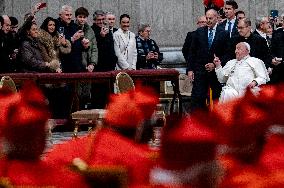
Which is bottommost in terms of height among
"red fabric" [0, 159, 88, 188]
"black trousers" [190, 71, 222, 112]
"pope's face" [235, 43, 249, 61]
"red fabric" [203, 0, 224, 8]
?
"black trousers" [190, 71, 222, 112]

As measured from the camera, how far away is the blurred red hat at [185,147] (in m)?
1.28

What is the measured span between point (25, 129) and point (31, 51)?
10566 mm

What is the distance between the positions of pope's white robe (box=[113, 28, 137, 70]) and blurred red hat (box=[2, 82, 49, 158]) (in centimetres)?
1162

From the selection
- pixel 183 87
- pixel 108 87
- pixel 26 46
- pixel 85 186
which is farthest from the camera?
pixel 183 87

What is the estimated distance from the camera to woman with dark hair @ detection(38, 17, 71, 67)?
12.0 meters

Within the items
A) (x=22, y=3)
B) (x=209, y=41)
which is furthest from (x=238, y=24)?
(x=22, y=3)

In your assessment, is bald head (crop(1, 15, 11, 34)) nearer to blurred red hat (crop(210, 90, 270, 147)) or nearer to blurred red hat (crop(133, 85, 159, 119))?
blurred red hat (crop(133, 85, 159, 119))

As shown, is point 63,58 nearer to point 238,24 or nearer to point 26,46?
point 26,46

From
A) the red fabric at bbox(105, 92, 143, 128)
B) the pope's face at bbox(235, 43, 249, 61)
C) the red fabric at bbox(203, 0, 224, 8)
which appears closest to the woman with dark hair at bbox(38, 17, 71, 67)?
the pope's face at bbox(235, 43, 249, 61)

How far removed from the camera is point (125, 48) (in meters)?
13.2

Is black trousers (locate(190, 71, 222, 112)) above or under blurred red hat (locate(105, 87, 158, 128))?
under

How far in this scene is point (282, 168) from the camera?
1.45m

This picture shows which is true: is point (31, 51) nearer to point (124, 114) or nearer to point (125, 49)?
point (125, 49)

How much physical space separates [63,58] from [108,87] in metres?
0.74
